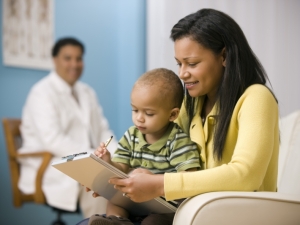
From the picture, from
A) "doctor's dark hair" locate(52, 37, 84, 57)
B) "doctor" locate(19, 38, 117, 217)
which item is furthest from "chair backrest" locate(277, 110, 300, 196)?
"doctor's dark hair" locate(52, 37, 84, 57)

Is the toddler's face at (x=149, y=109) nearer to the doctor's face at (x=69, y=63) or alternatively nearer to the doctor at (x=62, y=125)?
the doctor at (x=62, y=125)

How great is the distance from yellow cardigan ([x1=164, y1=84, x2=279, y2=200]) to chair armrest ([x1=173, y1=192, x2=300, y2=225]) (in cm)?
4

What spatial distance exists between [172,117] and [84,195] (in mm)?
1674

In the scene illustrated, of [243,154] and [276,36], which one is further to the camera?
[276,36]

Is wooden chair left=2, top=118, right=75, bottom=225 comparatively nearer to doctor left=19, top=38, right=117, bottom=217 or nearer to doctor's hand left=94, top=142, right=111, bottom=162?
doctor left=19, top=38, right=117, bottom=217

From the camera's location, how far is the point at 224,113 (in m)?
1.30

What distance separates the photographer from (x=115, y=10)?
4.01 meters

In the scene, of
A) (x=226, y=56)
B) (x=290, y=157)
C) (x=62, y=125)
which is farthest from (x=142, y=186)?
(x=62, y=125)

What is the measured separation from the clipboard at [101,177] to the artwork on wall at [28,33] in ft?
7.67

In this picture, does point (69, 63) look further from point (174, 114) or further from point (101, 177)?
point (101, 177)

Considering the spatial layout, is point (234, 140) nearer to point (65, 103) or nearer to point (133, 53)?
point (65, 103)

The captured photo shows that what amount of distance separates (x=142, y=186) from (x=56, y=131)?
2031 millimetres

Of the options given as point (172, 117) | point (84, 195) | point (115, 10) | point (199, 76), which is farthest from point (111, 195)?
point (115, 10)

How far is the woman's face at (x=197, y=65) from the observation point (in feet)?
4.33
